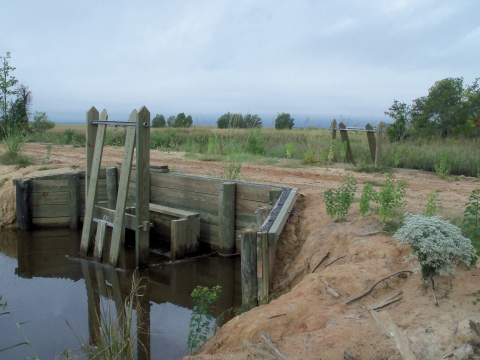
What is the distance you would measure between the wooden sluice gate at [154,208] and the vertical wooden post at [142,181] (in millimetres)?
14

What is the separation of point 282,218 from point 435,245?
8.02ft

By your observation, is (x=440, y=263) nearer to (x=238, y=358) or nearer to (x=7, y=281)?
(x=238, y=358)

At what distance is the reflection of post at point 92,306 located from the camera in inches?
198

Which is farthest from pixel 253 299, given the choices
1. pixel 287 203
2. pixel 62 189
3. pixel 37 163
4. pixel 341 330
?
pixel 37 163

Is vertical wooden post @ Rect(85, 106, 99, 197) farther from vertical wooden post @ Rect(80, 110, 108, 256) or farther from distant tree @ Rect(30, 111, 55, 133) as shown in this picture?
distant tree @ Rect(30, 111, 55, 133)

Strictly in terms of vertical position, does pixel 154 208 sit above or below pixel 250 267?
above

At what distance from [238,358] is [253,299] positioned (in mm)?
1934

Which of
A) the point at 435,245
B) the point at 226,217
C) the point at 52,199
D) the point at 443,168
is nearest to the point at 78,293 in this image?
the point at 226,217

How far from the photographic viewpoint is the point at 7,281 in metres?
6.94

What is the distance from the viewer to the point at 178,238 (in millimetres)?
7449

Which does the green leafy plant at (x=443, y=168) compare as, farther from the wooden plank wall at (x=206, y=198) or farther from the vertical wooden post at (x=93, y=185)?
the vertical wooden post at (x=93, y=185)

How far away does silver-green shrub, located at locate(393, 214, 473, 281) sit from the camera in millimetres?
3570

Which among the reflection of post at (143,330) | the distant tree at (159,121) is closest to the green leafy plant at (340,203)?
the reflection of post at (143,330)

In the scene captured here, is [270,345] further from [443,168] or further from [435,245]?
[443,168]
